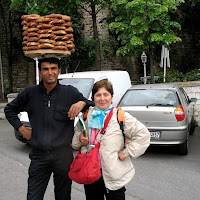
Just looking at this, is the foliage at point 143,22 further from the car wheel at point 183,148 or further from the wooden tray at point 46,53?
the wooden tray at point 46,53

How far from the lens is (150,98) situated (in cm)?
678

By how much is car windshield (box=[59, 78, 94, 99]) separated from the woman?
436cm

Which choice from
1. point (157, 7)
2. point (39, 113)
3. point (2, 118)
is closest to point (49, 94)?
point (39, 113)

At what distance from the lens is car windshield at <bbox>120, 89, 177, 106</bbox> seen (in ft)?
21.7

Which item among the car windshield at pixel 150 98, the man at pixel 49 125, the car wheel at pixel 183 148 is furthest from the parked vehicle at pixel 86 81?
the man at pixel 49 125

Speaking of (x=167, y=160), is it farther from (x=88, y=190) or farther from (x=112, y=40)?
(x=112, y=40)

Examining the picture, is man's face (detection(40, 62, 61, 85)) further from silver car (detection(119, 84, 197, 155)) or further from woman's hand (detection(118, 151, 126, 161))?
silver car (detection(119, 84, 197, 155))

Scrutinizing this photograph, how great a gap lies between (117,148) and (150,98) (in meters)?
4.21

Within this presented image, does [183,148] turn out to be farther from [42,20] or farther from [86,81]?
[42,20]

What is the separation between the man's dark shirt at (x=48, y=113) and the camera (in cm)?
280

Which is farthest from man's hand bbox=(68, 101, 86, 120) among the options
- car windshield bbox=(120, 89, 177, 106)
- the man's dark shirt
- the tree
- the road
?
the tree

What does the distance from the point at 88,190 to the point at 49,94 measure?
98cm

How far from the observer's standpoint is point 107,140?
2.69 metres

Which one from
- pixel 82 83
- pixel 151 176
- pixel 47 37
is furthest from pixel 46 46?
pixel 82 83
